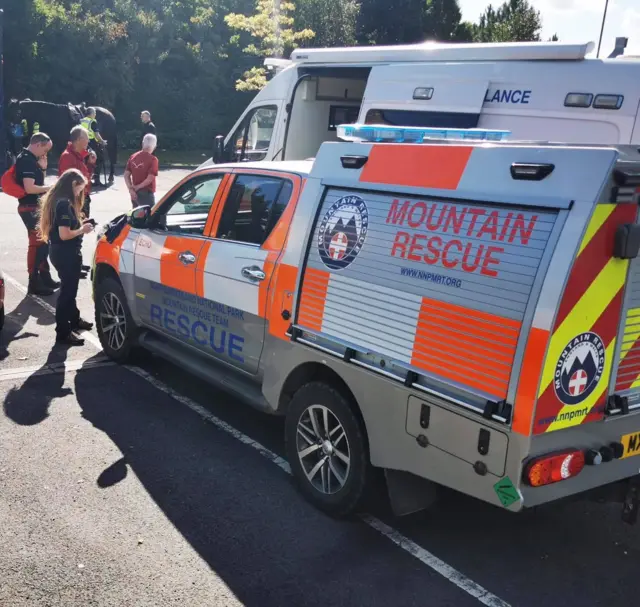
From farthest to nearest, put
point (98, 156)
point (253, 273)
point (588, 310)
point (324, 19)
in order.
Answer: point (324, 19) < point (98, 156) < point (253, 273) < point (588, 310)

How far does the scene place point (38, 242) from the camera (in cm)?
866

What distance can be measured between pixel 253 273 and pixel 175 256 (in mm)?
1131

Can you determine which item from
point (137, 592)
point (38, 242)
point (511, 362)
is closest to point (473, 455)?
point (511, 362)

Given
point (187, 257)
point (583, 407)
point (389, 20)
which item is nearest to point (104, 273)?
point (187, 257)

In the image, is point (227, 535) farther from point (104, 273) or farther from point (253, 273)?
point (104, 273)

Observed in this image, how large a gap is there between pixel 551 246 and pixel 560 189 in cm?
24

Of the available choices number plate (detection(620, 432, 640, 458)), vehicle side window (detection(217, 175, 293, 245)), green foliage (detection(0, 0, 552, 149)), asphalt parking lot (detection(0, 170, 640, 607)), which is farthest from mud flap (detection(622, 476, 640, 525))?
green foliage (detection(0, 0, 552, 149))

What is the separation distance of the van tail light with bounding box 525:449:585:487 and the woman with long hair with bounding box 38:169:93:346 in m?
4.98

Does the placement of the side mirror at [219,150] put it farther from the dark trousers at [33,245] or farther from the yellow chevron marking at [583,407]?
the yellow chevron marking at [583,407]

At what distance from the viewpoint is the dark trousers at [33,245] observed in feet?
28.6

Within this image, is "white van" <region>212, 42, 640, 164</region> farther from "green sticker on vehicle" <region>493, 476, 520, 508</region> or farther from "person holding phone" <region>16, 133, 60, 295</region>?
"green sticker on vehicle" <region>493, 476, 520, 508</region>

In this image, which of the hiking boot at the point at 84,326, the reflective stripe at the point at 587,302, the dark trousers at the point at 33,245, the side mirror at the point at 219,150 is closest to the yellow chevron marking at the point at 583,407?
the reflective stripe at the point at 587,302

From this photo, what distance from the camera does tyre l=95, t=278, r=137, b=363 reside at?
6203mm

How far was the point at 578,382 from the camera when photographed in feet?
9.87
